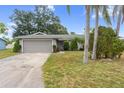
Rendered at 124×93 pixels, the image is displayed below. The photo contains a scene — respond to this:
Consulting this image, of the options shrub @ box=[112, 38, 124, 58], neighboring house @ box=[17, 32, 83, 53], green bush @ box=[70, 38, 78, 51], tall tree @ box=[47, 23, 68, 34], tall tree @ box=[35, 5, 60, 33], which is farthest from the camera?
tall tree @ box=[47, 23, 68, 34]

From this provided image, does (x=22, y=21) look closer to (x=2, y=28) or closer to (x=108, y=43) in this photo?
(x=2, y=28)

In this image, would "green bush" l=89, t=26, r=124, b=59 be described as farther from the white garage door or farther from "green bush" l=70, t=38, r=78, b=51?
"green bush" l=70, t=38, r=78, b=51

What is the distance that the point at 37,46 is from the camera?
80.6 ft

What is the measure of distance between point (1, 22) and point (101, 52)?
29.4 m

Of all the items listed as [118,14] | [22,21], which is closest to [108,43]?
[118,14]

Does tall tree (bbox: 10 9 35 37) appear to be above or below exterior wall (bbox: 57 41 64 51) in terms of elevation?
above

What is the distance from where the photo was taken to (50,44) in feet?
81.3

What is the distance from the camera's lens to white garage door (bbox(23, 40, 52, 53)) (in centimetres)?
2455

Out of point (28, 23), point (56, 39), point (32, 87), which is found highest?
point (28, 23)

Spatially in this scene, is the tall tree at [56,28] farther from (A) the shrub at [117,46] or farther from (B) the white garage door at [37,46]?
(A) the shrub at [117,46]

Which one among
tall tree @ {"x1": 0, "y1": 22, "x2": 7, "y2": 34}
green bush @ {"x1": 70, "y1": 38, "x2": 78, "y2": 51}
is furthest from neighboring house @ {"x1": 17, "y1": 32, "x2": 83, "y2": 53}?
tall tree @ {"x1": 0, "y1": 22, "x2": 7, "y2": 34}

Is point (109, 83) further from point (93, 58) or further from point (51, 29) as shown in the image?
point (51, 29)
